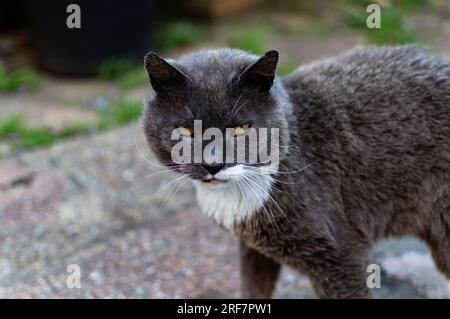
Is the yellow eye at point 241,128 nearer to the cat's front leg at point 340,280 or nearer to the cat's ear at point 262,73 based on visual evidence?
the cat's ear at point 262,73

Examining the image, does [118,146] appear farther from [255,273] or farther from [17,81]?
[255,273]

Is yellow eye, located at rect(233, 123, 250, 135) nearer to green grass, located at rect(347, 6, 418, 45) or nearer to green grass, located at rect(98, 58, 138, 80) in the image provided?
green grass, located at rect(347, 6, 418, 45)

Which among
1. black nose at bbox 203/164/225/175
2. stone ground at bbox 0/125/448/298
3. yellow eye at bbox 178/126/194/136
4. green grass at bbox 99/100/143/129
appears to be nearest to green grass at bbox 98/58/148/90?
green grass at bbox 99/100/143/129

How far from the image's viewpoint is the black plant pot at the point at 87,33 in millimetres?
5184

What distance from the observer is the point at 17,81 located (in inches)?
200

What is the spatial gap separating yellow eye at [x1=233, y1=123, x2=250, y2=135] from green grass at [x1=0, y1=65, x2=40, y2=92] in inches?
133

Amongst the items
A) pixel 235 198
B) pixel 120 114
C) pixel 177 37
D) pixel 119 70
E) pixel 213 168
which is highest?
pixel 177 37

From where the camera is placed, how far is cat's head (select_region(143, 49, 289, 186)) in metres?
2.10

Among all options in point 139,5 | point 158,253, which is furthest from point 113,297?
point 139,5

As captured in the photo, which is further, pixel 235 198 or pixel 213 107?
pixel 235 198

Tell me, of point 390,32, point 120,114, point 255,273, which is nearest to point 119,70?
point 120,114

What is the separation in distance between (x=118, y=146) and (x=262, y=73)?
2038 millimetres

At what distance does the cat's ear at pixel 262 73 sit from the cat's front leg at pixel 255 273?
0.76m
